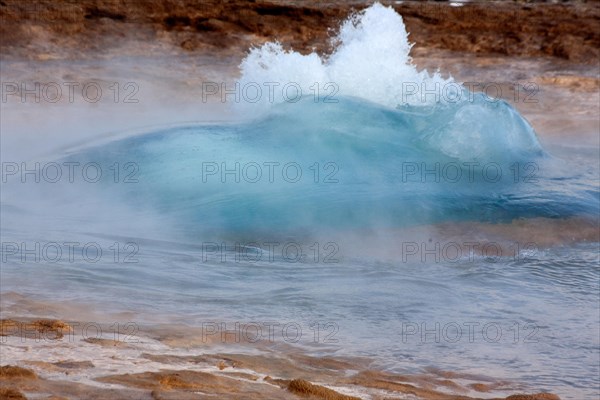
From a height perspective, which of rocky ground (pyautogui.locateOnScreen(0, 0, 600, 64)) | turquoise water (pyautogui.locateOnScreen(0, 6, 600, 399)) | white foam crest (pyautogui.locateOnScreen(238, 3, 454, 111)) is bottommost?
turquoise water (pyautogui.locateOnScreen(0, 6, 600, 399))

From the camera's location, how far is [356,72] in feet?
21.4

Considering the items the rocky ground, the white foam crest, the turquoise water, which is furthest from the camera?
the rocky ground

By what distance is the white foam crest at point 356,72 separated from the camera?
Result: 624 centimetres

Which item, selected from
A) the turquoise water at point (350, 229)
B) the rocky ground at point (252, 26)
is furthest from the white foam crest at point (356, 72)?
the rocky ground at point (252, 26)

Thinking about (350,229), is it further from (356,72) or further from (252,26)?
(252,26)

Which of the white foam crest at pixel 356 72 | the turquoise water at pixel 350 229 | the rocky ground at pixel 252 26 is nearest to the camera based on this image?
the turquoise water at pixel 350 229

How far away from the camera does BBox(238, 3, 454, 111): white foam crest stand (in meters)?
6.24

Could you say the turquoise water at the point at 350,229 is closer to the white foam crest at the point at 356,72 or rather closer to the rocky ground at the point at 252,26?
the white foam crest at the point at 356,72

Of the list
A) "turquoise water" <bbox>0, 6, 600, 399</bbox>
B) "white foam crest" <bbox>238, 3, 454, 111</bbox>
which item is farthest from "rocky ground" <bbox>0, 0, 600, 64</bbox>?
"turquoise water" <bbox>0, 6, 600, 399</bbox>

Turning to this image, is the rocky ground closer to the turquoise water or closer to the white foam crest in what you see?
the white foam crest

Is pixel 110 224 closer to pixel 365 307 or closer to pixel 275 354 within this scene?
pixel 365 307

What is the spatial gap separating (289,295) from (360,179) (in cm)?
157

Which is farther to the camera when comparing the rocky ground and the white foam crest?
the rocky ground

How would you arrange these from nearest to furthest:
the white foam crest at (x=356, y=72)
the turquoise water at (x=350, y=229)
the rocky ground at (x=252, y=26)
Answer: the turquoise water at (x=350, y=229)
the white foam crest at (x=356, y=72)
the rocky ground at (x=252, y=26)
